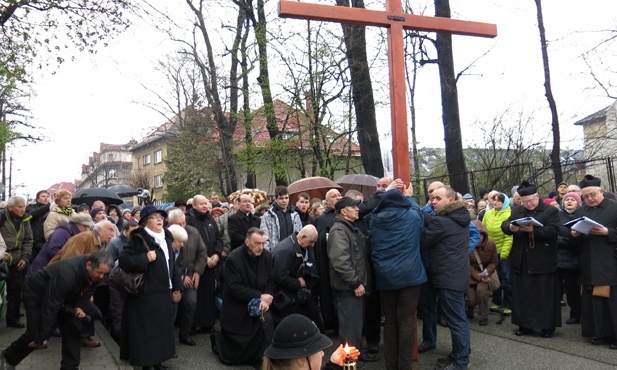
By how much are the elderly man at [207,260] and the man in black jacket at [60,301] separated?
2.35 m

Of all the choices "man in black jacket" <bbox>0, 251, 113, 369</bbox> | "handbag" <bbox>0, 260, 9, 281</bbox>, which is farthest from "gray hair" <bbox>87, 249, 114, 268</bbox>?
"handbag" <bbox>0, 260, 9, 281</bbox>

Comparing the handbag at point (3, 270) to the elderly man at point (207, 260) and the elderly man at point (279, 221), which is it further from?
the elderly man at point (279, 221)

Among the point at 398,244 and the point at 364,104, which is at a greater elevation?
the point at 364,104

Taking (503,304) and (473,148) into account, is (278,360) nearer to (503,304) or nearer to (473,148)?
(503,304)

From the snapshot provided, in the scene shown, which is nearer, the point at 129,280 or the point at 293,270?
the point at 129,280

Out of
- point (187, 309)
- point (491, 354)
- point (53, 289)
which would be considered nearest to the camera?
point (53, 289)

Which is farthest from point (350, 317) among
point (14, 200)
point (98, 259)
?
point (14, 200)

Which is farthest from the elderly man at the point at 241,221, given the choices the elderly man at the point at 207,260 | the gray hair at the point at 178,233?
the gray hair at the point at 178,233

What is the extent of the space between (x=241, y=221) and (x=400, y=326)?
338 cm

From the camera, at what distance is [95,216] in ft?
29.0

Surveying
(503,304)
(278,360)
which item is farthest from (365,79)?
(278,360)

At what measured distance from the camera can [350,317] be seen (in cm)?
575

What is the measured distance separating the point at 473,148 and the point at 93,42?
18.8 meters

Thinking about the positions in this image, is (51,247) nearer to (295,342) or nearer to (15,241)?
(15,241)
